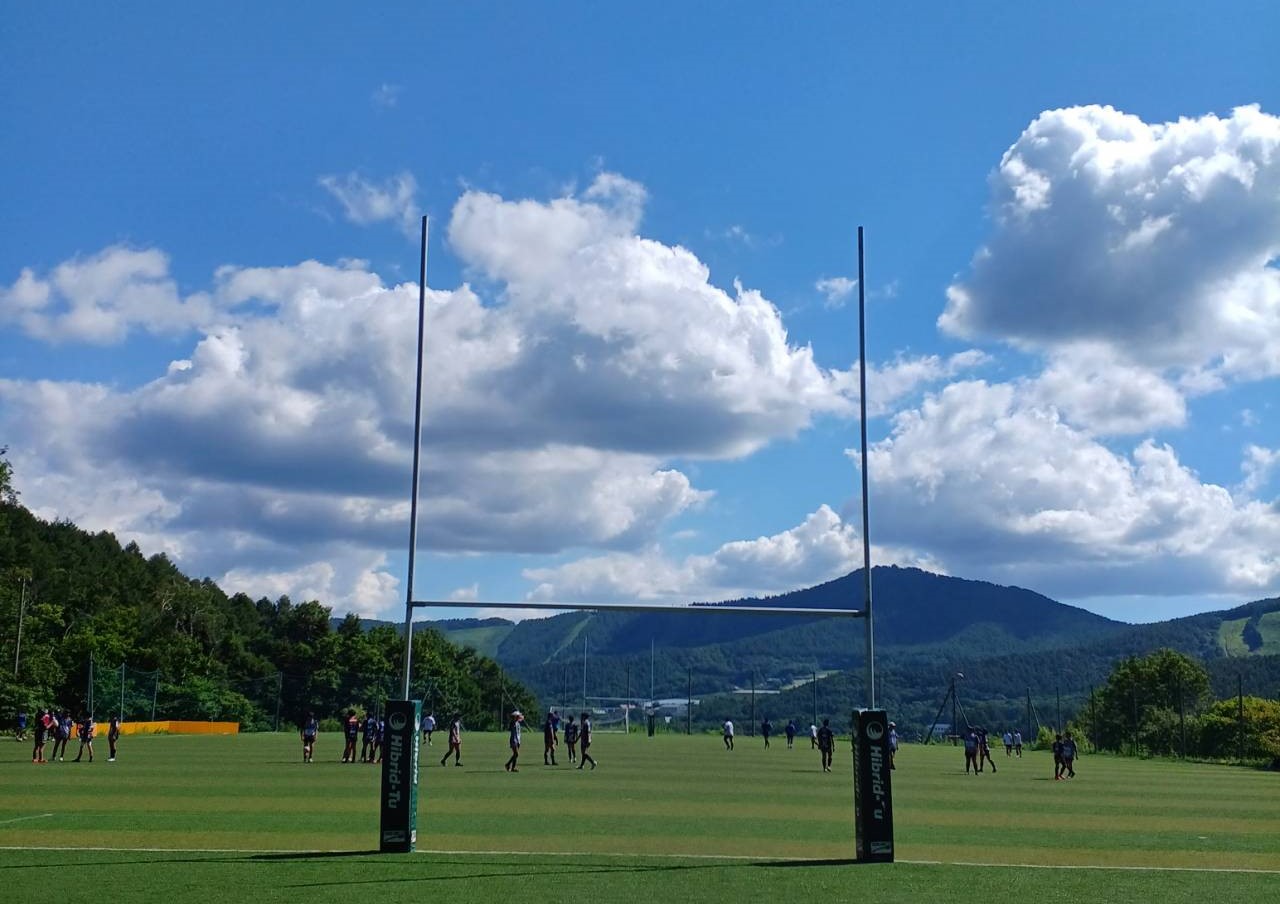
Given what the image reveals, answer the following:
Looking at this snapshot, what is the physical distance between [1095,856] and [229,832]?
12.0 m

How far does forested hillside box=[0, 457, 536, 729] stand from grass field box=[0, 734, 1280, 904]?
35490mm

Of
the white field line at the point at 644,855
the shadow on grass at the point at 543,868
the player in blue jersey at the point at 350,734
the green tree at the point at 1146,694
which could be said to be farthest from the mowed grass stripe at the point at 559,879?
the green tree at the point at 1146,694

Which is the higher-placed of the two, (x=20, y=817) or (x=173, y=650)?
(x=173, y=650)

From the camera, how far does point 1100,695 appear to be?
85.0m

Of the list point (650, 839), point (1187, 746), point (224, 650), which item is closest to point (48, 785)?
point (650, 839)

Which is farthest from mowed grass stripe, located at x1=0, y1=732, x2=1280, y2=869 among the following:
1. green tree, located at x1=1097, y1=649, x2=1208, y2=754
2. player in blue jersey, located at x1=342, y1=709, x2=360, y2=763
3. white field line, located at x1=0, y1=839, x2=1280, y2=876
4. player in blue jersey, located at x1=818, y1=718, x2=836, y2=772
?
green tree, located at x1=1097, y1=649, x2=1208, y2=754

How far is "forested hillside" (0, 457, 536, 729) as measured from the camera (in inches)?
2571

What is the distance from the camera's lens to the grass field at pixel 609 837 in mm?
12898

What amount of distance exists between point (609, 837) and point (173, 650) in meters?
70.0

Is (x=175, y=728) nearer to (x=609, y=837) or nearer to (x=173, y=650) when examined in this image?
(x=173, y=650)

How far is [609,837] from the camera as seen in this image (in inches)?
685

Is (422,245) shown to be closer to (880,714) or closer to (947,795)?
(880,714)

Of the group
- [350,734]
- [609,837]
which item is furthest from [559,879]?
[350,734]

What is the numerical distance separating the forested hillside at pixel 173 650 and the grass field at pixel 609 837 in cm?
3549
